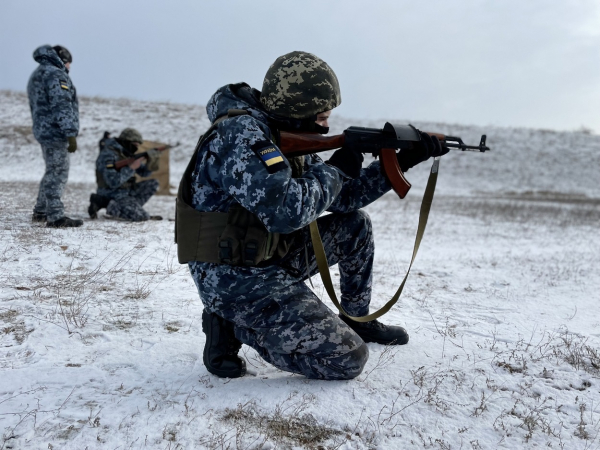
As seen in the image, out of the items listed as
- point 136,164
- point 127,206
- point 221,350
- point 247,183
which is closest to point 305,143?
point 247,183

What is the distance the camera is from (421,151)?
294cm

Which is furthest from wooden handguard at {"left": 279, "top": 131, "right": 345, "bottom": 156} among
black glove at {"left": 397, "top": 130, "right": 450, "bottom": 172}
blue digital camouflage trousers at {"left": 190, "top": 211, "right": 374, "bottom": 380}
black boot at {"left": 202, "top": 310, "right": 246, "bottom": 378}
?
black boot at {"left": 202, "top": 310, "right": 246, "bottom": 378}

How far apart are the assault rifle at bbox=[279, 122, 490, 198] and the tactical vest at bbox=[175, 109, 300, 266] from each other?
32cm

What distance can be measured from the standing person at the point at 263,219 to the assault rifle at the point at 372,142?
74 mm

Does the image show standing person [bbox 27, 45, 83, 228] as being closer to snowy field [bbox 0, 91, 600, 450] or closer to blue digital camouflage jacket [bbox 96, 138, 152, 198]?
snowy field [bbox 0, 91, 600, 450]

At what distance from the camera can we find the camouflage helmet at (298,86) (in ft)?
8.49

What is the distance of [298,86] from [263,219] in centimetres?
75

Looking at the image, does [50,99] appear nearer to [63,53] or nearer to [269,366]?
[63,53]

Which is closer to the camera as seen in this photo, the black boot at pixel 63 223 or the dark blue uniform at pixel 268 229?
the dark blue uniform at pixel 268 229

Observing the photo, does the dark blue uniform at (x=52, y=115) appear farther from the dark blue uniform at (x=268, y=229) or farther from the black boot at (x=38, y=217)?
the dark blue uniform at (x=268, y=229)

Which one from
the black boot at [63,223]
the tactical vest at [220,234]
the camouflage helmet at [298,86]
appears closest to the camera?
the tactical vest at [220,234]

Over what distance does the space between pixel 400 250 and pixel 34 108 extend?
5.41 m

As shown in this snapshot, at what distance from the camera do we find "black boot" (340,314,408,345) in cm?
319

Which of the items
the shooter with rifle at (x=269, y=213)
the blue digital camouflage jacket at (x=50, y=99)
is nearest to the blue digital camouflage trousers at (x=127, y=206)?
the blue digital camouflage jacket at (x=50, y=99)
